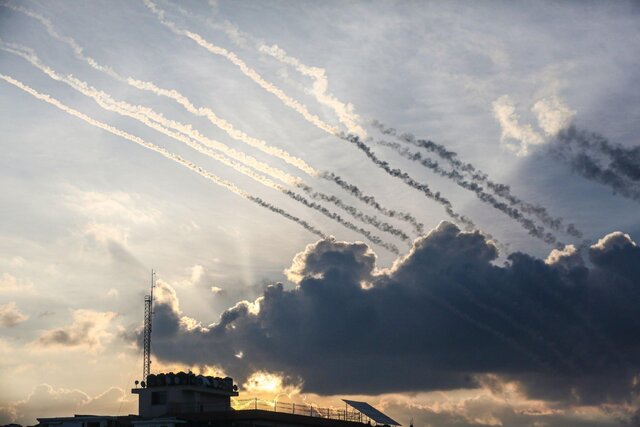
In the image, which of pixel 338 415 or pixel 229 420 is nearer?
pixel 229 420

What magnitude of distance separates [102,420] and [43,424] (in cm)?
898

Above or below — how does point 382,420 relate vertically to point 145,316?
below

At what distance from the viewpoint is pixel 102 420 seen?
13662 centimetres

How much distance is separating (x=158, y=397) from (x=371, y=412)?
104 feet

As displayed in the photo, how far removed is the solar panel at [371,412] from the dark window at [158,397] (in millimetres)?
25773

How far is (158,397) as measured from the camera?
142125mm

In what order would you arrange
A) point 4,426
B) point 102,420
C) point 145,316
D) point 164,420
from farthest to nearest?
1. point 145,316
2. point 4,426
3. point 102,420
4. point 164,420

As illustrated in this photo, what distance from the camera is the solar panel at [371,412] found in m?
147

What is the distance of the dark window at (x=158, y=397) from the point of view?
14162 cm

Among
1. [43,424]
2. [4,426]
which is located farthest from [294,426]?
[4,426]

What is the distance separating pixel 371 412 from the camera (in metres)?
150

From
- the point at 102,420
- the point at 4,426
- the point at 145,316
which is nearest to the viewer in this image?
the point at 102,420

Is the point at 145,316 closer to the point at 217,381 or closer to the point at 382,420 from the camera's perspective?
the point at 217,381

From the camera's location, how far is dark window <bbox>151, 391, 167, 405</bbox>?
14162 cm
